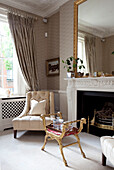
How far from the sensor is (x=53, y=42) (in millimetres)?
4281

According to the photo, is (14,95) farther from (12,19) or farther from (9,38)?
(12,19)

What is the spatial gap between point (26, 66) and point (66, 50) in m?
1.17

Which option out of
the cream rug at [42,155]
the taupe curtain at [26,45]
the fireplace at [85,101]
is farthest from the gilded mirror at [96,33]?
the cream rug at [42,155]

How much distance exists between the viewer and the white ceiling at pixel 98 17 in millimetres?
2719

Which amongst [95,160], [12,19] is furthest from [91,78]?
[12,19]

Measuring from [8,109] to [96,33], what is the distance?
2.72 metres

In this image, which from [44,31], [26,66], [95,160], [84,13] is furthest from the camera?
[44,31]

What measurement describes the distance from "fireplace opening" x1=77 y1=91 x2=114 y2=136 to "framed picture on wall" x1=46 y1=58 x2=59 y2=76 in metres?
1.13

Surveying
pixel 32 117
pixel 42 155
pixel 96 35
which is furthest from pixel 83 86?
pixel 42 155

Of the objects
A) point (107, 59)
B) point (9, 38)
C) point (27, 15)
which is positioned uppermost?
point (27, 15)

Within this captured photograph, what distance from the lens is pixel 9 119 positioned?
3.58m

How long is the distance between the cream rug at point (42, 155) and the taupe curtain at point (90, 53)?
4.84ft

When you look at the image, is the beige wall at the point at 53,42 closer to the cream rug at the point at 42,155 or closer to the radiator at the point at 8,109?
the radiator at the point at 8,109

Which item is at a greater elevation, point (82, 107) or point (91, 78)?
point (91, 78)
